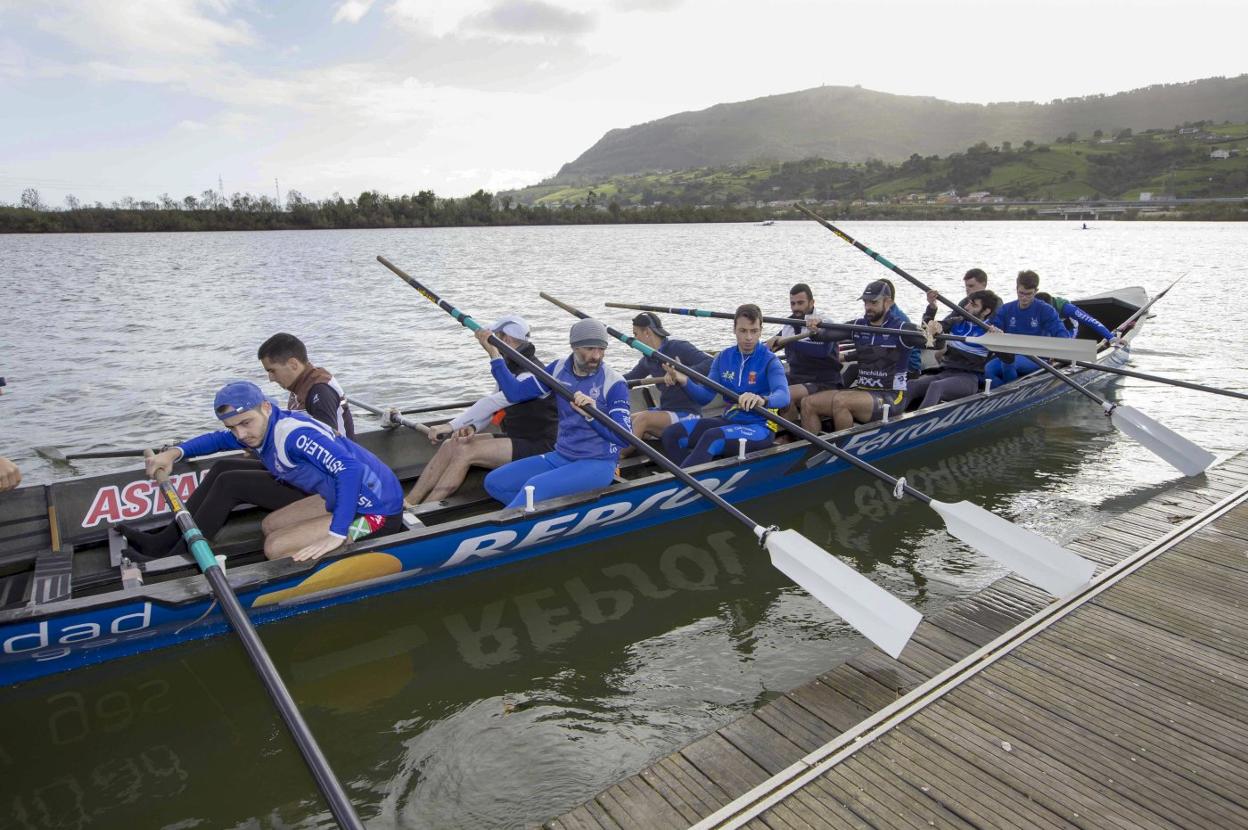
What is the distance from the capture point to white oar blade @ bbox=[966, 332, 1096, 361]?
939 cm

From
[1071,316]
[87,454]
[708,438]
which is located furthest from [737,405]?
[1071,316]

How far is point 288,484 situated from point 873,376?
6.48 metres

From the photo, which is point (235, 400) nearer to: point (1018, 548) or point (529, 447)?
point (529, 447)

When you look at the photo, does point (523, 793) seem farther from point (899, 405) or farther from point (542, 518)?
point (899, 405)

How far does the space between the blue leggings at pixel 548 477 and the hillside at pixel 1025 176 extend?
111m

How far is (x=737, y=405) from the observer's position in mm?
7320

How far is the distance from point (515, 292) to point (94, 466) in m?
20.3

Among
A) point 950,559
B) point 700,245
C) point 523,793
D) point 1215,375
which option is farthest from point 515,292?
point 700,245

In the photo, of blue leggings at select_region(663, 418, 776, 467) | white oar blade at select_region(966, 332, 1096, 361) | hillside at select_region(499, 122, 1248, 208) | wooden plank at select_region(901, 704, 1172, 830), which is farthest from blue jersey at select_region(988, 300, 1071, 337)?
hillside at select_region(499, 122, 1248, 208)

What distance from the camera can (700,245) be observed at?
194ft

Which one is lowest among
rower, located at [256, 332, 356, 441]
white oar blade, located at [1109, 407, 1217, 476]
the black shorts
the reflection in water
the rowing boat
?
the reflection in water

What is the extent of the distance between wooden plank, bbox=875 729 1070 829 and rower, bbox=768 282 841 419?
19.2 feet

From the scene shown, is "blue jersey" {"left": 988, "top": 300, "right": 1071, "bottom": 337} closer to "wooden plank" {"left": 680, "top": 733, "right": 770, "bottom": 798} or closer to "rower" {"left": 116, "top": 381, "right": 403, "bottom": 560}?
"wooden plank" {"left": 680, "top": 733, "right": 770, "bottom": 798}

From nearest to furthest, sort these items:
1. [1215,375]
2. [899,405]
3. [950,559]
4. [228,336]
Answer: [950,559], [899,405], [1215,375], [228,336]
